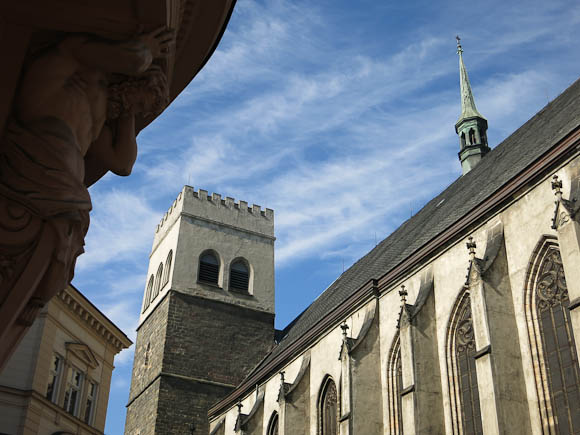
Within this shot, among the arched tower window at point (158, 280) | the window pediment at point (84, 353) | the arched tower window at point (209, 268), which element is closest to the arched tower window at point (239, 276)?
the arched tower window at point (209, 268)

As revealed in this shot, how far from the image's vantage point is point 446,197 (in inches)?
942

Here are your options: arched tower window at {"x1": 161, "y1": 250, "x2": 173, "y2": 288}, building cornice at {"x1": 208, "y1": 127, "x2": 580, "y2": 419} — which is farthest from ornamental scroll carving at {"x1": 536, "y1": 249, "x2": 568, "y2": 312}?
arched tower window at {"x1": 161, "y1": 250, "x2": 173, "y2": 288}

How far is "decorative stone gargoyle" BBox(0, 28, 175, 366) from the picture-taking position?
2.58 metres

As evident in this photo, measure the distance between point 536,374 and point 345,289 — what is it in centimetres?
1306

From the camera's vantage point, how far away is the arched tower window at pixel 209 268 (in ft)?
117

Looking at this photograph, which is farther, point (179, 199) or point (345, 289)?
point (179, 199)

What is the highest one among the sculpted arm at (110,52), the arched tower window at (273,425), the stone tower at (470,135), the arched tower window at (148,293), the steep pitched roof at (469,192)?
the stone tower at (470,135)

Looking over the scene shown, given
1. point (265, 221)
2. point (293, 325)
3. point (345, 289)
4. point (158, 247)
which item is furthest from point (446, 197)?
point (158, 247)

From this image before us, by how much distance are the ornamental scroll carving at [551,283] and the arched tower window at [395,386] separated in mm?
5321

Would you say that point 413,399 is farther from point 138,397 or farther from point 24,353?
point 138,397

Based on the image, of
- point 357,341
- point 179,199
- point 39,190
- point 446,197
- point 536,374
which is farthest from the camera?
point 179,199

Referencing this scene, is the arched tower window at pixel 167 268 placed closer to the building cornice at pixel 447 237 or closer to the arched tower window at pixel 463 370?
the building cornice at pixel 447 237

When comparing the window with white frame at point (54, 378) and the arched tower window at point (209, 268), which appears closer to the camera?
the window with white frame at point (54, 378)

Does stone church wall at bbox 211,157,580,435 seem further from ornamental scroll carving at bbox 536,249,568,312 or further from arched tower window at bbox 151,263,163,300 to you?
arched tower window at bbox 151,263,163,300
